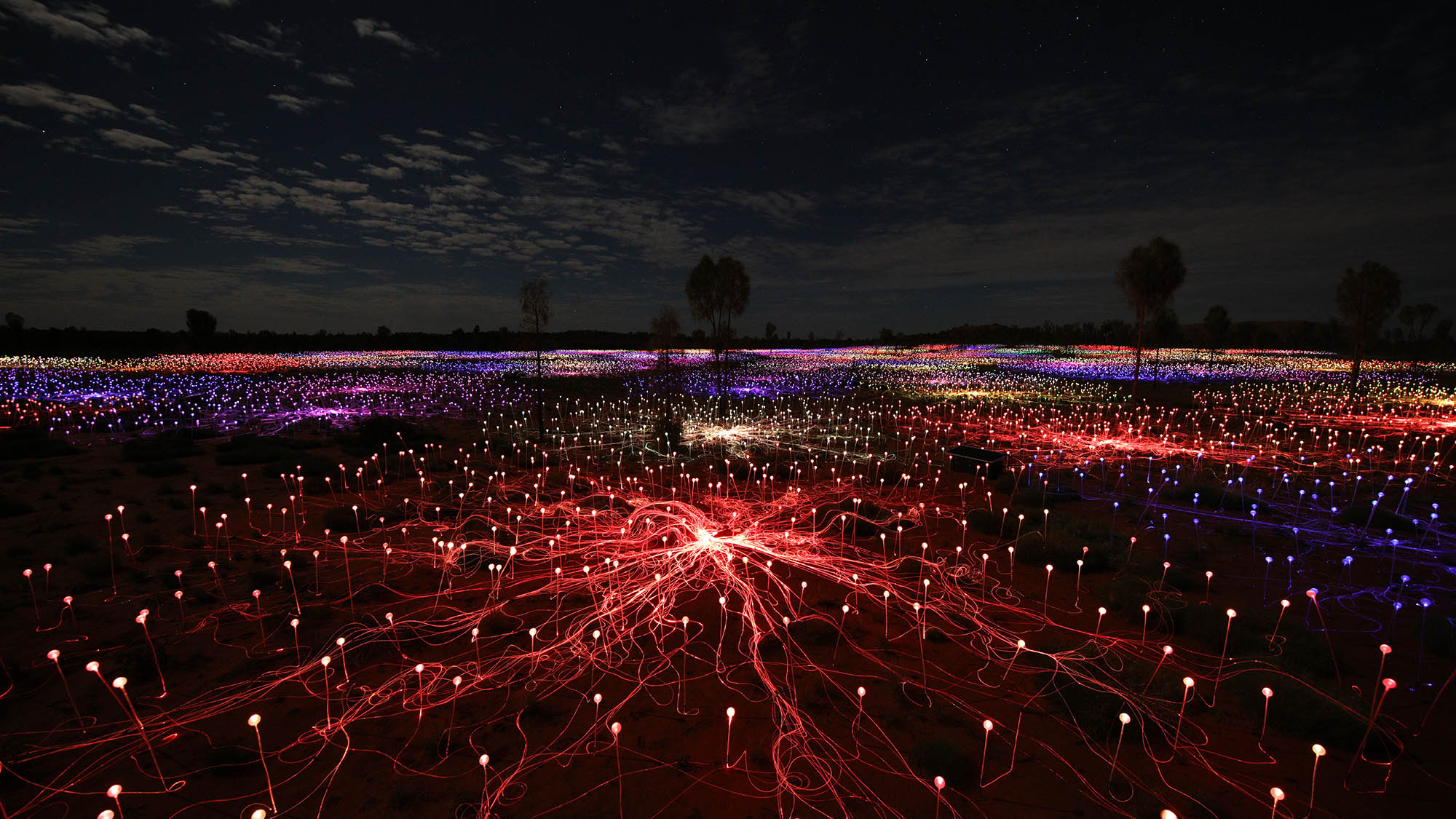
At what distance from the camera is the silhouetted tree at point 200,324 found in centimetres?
6419

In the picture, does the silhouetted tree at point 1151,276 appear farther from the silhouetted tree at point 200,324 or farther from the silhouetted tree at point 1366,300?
the silhouetted tree at point 200,324

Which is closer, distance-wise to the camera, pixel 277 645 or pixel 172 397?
pixel 277 645

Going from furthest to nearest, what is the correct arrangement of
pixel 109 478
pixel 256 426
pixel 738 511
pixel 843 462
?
pixel 256 426 → pixel 843 462 → pixel 109 478 → pixel 738 511

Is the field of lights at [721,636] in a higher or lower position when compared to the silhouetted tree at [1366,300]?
lower

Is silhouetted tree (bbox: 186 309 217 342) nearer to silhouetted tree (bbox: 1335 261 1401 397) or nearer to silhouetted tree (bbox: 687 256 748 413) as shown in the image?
silhouetted tree (bbox: 687 256 748 413)

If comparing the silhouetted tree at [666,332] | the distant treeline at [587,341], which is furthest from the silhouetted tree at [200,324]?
the silhouetted tree at [666,332]

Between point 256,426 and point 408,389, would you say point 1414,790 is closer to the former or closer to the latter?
point 256,426

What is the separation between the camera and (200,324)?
212 feet

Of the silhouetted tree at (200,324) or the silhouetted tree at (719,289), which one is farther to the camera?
the silhouetted tree at (200,324)

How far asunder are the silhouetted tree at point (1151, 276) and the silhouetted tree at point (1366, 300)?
12147mm

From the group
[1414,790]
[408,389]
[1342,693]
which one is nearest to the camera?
[1414,790]

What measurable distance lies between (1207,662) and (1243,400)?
1225 inches

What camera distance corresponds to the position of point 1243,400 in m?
28.2

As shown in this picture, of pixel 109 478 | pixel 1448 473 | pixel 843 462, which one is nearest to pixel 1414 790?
pixel 843 462
